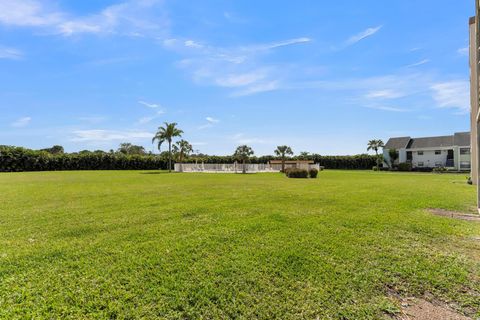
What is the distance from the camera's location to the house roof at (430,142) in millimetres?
39812

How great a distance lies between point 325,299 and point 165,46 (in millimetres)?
12742

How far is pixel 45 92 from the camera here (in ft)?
66.9

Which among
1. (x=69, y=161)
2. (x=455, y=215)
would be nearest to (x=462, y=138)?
(x=455, y=215)

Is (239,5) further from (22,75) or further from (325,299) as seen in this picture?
(22,75)

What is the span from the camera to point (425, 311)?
2.65 meters

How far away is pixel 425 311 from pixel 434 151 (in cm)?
5088

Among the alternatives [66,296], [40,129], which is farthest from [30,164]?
[66,296]

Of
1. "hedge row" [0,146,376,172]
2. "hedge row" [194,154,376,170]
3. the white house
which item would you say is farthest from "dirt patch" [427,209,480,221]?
"hedge row" [194,154,376,170]

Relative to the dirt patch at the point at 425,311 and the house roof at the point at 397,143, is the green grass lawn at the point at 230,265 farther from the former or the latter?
the house roof at the point at 397,143

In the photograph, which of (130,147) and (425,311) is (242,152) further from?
(130,147)

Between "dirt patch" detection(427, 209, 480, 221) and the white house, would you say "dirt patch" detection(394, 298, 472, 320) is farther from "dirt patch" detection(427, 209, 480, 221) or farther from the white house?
the white house

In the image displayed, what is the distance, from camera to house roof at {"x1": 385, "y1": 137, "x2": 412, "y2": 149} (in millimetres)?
46250

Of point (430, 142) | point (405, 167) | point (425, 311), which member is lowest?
point (425, 311)

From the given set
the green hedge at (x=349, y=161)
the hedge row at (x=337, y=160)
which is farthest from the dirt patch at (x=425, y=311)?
the green hedge at (x=349, y=161)
